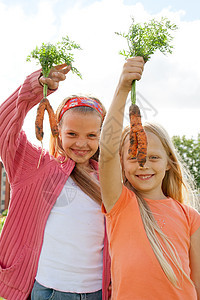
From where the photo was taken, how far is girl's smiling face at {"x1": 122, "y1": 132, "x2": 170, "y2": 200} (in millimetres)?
2365

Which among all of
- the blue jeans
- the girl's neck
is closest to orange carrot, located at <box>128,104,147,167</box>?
the girl's neck

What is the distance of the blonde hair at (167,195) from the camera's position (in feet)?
6.91

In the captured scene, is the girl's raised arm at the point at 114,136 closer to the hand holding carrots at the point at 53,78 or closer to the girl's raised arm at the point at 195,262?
the hand holding carrots at the point at 53,78

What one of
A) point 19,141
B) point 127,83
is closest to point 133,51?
point 127,83

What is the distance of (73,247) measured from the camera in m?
2.43

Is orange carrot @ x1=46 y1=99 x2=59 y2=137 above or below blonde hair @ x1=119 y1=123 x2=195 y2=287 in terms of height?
above

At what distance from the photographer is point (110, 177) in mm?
2035

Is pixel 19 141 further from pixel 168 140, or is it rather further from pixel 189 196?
pixel 189 196

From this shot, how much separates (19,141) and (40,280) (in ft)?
3.84

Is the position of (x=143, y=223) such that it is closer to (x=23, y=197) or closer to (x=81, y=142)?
(x=81, y=142)

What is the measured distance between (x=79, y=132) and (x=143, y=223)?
922mm

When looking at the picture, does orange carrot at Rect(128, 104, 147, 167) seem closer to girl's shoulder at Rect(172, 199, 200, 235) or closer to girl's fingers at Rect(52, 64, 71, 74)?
girl's fingers at Rect(52, 64, 71, 74)

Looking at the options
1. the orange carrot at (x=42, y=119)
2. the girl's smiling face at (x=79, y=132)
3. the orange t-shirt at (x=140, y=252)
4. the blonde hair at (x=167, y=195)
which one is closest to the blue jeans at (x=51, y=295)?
the orange t-shirt at (x=140, y=252)

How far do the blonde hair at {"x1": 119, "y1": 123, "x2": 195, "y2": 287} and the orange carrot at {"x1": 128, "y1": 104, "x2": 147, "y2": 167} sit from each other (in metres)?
0.62
